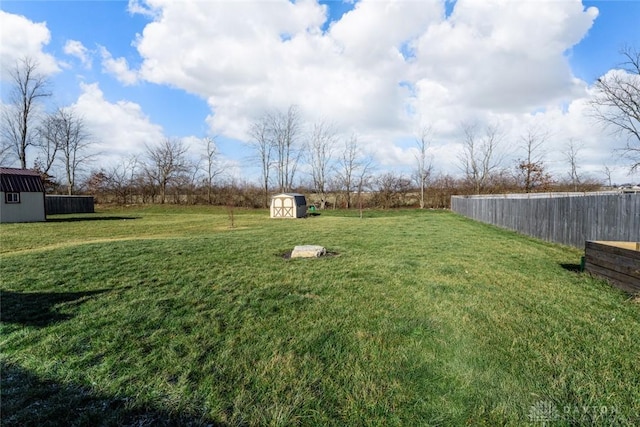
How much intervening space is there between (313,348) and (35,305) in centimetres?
359

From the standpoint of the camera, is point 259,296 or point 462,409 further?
point 259,296

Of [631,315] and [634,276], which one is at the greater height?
[634,276]

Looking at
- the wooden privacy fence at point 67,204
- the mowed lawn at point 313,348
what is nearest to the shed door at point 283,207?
the wooden privacy fence at point 67,204

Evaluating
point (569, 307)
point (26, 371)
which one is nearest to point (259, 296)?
point (26, 371)

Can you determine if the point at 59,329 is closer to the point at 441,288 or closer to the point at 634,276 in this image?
the point at 441,288

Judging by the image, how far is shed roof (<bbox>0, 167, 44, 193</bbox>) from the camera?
19.5 m

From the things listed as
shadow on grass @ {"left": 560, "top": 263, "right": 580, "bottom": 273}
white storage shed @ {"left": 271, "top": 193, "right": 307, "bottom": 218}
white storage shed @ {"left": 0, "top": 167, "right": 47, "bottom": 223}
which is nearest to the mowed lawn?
shadow on grass @ {"left": 560, "top": 263, "right": 580, "bottom": 273}

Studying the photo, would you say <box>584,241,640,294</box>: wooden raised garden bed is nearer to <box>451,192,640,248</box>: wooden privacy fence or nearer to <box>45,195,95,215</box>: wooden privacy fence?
<box>451,192,640,248</box>: wooden privacy fence

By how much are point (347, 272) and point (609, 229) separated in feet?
22.3

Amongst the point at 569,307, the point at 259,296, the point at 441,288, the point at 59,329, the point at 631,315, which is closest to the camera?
the point at 59,329

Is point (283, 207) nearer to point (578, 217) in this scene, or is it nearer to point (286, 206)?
point (286, 206)

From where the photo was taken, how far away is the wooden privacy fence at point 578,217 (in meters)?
7.42

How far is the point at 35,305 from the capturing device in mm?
4027

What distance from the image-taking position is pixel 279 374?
2.57m
